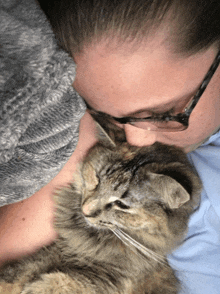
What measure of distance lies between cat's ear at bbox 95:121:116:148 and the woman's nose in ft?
0.42

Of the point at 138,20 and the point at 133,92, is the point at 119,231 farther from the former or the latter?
the point at 138,20

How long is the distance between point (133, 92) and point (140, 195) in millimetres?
537

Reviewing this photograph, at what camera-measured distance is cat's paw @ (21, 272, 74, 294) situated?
110cm

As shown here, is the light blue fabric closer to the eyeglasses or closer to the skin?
the skin

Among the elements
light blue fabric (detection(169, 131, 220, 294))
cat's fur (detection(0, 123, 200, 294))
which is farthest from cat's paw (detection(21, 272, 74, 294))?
light blue fabric (detection(169, 131, 220, 294))

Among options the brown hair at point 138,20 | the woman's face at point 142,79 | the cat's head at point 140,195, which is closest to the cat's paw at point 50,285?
the cat's head at point 140,195

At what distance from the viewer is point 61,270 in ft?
3.96

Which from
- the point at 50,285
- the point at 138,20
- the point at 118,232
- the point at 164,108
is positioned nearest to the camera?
the point at 138,20

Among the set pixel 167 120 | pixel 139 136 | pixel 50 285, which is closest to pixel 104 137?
pixel 139 136

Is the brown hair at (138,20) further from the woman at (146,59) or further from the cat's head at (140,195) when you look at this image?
the cat's head at (140,195)

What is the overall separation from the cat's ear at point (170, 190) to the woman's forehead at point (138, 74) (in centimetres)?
32

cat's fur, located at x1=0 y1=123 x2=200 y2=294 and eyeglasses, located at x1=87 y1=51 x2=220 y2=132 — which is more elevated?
eyeglasses, located at x1=87 y1=51 x2=220 y2=132

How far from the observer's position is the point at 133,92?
2.75ft

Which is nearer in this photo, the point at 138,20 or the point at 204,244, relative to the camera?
the point at 138,20
